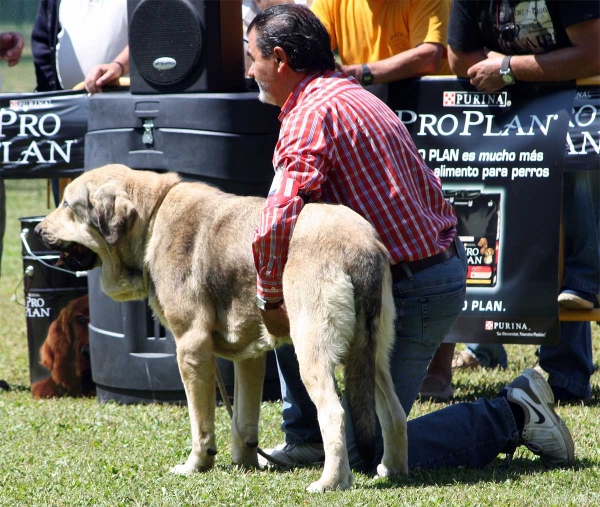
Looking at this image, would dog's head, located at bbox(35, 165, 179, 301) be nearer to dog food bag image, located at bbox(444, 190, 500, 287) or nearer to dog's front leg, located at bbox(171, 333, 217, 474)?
dog's front leg, located at bbox(171, 333, 217, 474)

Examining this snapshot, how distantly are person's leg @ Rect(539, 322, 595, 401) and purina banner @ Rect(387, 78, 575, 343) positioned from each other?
0.31 metres

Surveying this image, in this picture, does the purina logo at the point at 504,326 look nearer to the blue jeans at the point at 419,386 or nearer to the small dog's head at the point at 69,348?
the blue jeans at the point at 419,386

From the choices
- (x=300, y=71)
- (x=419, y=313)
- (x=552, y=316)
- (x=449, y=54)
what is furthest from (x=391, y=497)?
(x=449, y=54)

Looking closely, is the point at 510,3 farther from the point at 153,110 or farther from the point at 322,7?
the point at 153,110

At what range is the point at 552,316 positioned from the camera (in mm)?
5590

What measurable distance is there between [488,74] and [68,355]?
3515mm

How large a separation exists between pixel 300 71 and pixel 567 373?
2.96 m

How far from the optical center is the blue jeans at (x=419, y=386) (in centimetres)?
408

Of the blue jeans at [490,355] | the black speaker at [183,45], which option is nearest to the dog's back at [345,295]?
the black speaker at [183,45]

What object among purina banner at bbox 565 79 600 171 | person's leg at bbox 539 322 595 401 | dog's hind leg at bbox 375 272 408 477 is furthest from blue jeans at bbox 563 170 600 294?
dog's hind leg at bbox 375 272 408 477

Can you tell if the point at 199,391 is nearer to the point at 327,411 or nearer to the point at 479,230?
the point at 327,411

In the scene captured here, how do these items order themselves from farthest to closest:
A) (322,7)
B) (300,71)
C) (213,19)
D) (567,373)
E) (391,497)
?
1. (322,7)
2. (567,373)
3. (213,19)
4. (300,71)
5. (391,497)

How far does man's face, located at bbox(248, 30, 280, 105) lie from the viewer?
4.04 metres

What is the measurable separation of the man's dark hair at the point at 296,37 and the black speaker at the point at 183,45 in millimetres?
1432
